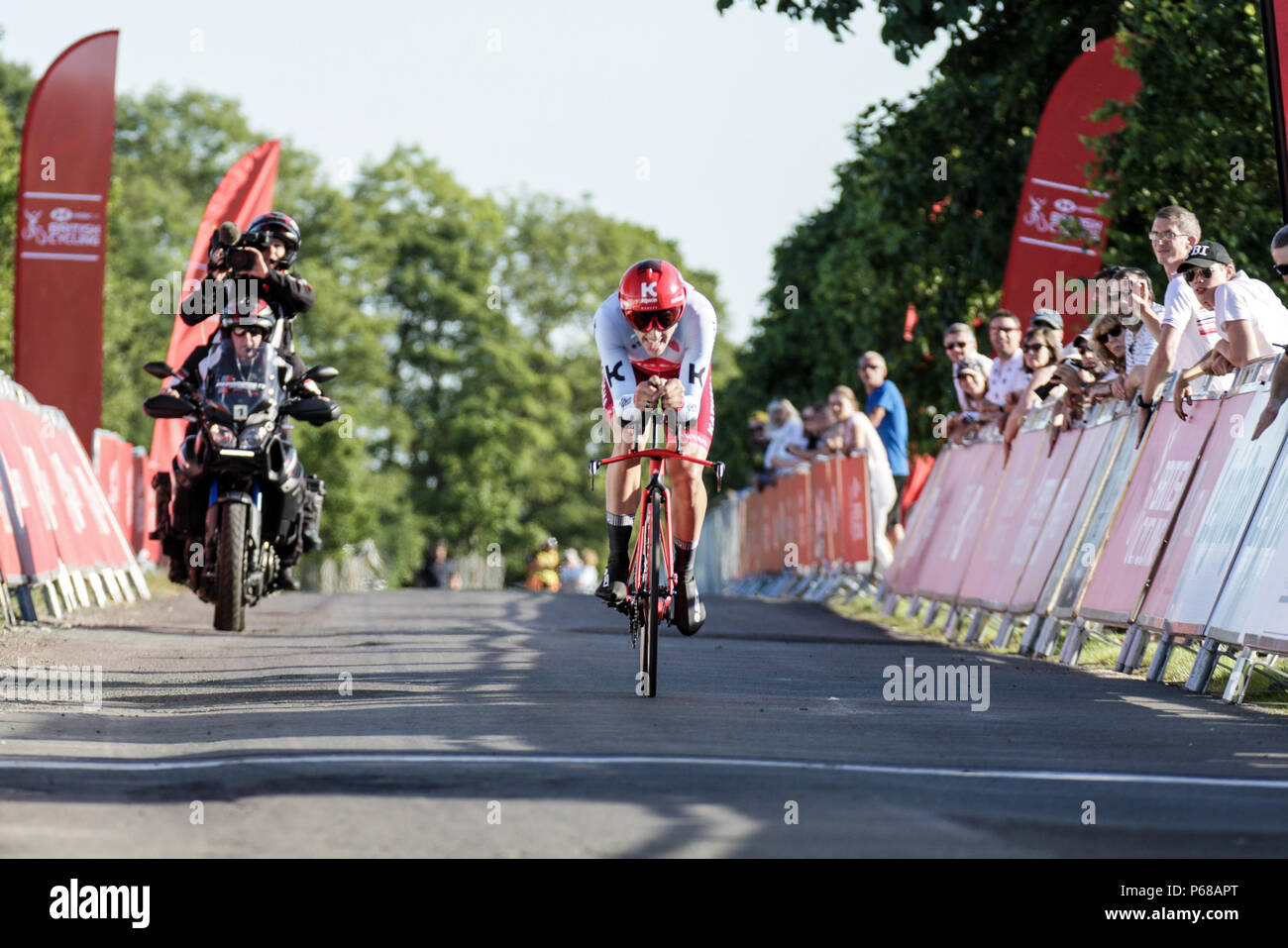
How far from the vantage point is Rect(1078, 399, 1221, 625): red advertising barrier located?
1165 centimetres

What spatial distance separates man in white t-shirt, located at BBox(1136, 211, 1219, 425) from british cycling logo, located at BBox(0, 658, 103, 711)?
6.04m

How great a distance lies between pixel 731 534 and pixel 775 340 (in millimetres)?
16916

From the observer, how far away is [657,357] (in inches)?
403

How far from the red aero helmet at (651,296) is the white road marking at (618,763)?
11.0ft

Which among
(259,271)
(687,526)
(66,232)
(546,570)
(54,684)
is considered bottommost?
(54,684)

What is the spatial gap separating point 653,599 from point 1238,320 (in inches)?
141

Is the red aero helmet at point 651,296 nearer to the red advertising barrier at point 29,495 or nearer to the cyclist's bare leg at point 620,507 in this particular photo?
the cyclist's bare leg at point 620,507

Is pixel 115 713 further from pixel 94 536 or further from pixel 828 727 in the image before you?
pixel 94 536

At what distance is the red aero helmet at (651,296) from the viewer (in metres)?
9.97

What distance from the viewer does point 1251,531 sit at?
10.3 meters

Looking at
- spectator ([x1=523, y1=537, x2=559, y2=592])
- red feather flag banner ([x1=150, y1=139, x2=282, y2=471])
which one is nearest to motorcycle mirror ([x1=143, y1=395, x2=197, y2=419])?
red feather flag banner ([x1=150, y1=139, x2=282, y2=471])

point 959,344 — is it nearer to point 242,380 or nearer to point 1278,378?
point 242,380

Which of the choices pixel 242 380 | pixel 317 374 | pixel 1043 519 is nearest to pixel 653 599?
pixel 242 380

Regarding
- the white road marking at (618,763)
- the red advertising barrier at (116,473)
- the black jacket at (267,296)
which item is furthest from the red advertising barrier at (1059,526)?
the red advertising barrier at (116,473)
